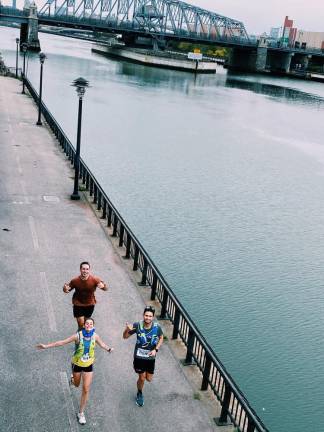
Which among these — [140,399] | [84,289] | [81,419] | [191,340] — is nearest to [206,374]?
[191,340]

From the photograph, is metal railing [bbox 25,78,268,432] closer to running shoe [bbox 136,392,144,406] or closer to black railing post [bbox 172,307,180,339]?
black railing post [bbox 172,307,180,339]

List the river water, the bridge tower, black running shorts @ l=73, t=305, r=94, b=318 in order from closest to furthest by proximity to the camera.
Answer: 1. black running shorts @ l=73, t=305, r=94, b=318
2. the river water
3. the bridge tower

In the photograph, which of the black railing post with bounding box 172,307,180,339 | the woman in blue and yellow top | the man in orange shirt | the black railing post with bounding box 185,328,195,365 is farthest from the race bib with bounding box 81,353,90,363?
the black railing post with bounding box 172,307,180,339

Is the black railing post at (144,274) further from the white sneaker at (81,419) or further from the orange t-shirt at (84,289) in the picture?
the white sneaker at (81,419)

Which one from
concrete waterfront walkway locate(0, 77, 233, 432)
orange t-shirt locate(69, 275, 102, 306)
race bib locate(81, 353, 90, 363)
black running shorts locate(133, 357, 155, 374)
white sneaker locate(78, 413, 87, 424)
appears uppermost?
orange t-shirt locate(69, 275, 102, 306)

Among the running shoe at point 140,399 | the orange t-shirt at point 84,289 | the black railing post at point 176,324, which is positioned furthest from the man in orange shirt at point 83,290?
the black railing post at point 176,324

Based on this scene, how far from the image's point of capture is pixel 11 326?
13.4m

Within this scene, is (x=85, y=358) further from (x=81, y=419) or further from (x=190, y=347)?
(x=190, y=347)

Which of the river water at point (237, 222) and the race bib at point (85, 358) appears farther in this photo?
the river water at point (237, 222)

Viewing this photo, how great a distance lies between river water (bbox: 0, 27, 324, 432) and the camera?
17406 mm

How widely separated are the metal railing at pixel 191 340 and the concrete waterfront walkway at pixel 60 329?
42 centimetres

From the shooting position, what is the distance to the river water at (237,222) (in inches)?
685

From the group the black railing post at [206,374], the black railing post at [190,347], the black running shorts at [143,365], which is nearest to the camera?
the black running shorts at [143,365]

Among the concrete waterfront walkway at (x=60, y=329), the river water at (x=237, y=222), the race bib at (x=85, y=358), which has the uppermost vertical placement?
the race bib at (x=85, y=358)
